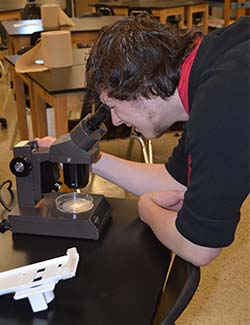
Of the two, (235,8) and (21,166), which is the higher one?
(21,166)

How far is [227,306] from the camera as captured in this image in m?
2.12

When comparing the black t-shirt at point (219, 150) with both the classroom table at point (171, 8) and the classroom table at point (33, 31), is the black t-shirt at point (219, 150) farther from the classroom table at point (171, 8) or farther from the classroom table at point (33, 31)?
the classroom table at point (171, 8)

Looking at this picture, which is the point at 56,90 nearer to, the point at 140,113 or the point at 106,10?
the point at 140,113

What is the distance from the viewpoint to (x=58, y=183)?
1.19 meters

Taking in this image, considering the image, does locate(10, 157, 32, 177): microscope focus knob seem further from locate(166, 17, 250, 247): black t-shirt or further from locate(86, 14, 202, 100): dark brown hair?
locate(166, 17, 250, 247): black t-shirt

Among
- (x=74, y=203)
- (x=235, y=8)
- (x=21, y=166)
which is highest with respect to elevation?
(x=21, y=166)

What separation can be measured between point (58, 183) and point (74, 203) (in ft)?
0.21

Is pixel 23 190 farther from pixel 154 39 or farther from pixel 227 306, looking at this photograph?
pixel 227 306

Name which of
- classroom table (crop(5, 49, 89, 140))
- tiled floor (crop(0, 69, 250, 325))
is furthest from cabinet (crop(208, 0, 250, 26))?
tiled floor (crop(0, 69, 250, 325))

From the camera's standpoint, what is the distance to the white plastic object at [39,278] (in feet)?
2.86

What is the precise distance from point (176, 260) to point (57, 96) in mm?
1501

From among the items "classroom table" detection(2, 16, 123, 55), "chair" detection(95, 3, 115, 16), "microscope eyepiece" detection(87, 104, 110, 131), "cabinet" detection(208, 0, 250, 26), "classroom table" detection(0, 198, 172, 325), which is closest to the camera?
"classroom table" detection(0, 198, 172, 325)

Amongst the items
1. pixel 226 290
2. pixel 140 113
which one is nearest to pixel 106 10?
pixel 226 290

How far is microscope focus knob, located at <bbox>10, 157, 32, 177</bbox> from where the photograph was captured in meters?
1.12
